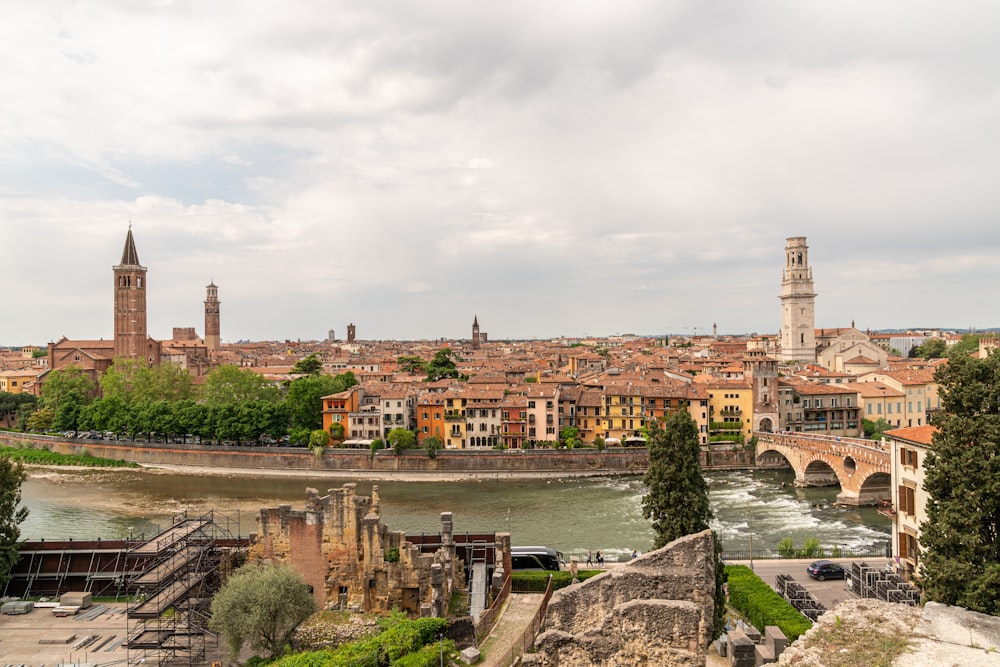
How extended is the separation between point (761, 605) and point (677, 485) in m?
4.06

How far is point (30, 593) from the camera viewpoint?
20828 mm

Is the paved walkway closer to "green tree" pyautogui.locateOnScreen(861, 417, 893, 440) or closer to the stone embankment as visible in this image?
the stone embankment

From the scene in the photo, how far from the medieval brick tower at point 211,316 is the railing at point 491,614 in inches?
5041

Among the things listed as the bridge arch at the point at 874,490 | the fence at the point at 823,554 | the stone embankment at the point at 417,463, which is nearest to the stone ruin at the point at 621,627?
the fence at the point at 823,554

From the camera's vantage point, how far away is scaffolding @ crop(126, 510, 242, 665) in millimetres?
16422

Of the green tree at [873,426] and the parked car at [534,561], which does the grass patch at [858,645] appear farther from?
the green tree at [873,426]

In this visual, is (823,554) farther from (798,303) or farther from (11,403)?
(11,403)

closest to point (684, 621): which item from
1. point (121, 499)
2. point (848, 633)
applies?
point (848, 633)

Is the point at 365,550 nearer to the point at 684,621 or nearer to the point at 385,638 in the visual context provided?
the point at 385,638

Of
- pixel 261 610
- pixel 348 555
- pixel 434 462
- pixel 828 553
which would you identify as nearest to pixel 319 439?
pixel 434 462

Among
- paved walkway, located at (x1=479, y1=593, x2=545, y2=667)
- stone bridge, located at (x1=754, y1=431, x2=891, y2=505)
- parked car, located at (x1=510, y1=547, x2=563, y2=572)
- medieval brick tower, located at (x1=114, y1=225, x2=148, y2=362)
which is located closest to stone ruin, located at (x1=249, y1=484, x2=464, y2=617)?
paved walkway, located at (x1=479, y1=593, x2=545, y2=667)

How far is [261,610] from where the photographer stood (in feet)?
51.2

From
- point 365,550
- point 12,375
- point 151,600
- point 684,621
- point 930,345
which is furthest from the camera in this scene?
point 930,345

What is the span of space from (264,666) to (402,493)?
97.2 ft
